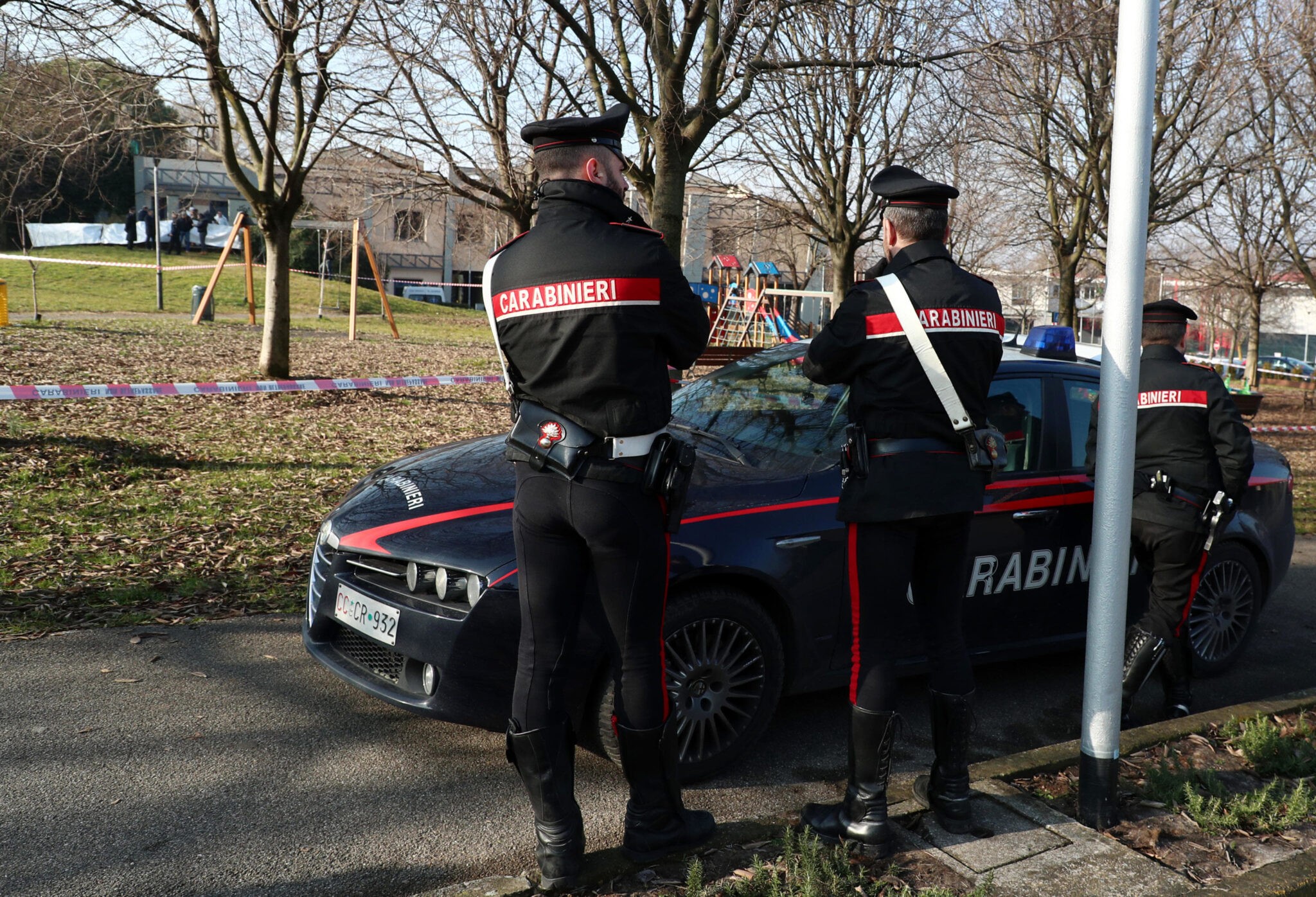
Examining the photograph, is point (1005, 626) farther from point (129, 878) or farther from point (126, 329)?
point (126, 329)

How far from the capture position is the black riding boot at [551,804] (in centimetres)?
283

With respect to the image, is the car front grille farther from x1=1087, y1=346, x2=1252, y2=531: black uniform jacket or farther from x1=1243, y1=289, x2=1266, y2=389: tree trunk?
x1=1243, y1=289, x2=1266, y2=389: tree trunk

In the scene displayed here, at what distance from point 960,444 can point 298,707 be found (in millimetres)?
2788

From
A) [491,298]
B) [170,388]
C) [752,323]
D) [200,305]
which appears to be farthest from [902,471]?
[200,305]

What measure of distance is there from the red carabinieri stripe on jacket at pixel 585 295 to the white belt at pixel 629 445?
354 mm

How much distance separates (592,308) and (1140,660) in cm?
313

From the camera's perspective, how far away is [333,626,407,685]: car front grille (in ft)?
12.2

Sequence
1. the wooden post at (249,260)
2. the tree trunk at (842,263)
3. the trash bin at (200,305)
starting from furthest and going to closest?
1. the trash bin at (200,305)
2. the wooden post at (249,260)
3. the tree trunk at (842,263)

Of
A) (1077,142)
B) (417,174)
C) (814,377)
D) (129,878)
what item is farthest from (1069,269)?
(129,878)

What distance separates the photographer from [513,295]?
111 inches

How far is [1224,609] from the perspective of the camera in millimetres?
5301

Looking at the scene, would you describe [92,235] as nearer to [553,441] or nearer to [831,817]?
[553,441]

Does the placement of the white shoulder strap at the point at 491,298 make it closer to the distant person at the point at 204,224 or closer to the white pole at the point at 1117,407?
the white pole at the point at 1117,407

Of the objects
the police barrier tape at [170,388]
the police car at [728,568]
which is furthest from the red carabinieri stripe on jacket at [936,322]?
the police barrier tape at [170,388]
